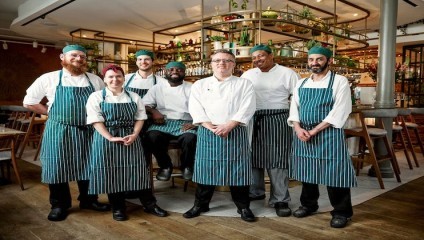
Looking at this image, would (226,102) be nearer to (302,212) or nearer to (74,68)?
(302,212)

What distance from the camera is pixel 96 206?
137 inches

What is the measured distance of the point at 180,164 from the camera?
3850 millimetres

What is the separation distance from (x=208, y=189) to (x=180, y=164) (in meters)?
0.63

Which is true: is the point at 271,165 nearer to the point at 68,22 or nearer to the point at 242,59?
the point at 242,59

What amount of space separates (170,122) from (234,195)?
96 centimetres

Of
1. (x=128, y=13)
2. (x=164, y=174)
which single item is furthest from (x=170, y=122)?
(x=128, y=13)

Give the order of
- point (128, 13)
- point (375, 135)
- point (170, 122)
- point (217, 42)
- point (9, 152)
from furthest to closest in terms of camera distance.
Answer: point (128, 13) → point (217, 42) → point (375, 135) → point (9, 152) → point (170, 122)

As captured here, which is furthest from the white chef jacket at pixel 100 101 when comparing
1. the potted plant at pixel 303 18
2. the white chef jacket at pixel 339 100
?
the potted plant at pixel 303 18

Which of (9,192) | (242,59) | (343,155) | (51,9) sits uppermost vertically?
(51,9)

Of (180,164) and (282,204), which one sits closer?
(282,204)

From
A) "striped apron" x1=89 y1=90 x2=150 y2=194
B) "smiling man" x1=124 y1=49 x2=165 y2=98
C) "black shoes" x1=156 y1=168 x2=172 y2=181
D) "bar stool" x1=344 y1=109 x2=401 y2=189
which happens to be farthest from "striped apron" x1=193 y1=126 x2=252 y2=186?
"bar stool" x1=344 y1=109 x2=401 y2=189

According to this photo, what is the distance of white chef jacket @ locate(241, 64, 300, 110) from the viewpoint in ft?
11.2

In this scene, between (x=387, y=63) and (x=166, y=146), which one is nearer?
(x=166, y=146)

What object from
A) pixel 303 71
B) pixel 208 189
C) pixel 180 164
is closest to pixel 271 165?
pixel 208 189
